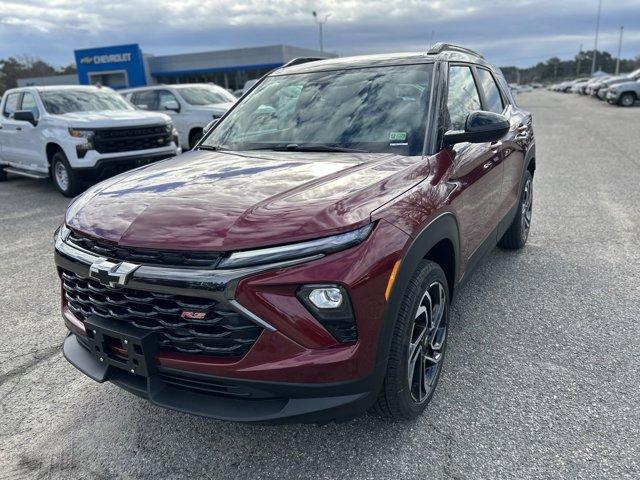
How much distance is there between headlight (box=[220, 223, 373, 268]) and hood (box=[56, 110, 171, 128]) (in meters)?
7.28

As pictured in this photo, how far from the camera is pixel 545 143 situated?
13.8 m

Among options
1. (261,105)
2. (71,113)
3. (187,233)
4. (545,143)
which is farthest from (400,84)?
(545,143)

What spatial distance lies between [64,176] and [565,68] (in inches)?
5381

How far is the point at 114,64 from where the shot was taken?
47.2 m

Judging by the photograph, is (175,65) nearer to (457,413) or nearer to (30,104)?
(30,104)

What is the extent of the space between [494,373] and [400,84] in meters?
1.83

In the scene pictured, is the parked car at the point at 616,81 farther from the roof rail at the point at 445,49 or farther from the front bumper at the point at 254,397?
the front bumper at the point at 254,397

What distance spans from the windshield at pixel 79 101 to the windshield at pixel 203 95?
7.41ft

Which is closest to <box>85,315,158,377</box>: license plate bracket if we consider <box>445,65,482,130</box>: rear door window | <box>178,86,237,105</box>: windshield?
<box>445,65,482,130</box>: rear door window

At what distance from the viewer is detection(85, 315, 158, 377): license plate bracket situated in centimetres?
215

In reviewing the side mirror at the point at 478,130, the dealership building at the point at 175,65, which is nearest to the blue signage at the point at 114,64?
Result: the dealership building at the point at 175,65

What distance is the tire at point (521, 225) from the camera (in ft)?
16.0

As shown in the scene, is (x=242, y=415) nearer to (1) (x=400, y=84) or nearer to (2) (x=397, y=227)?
(2) (x=397, y=227)

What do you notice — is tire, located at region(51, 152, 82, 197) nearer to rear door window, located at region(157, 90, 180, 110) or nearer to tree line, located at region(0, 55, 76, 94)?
rear door window, located at region(157, 90, 180, 110)
